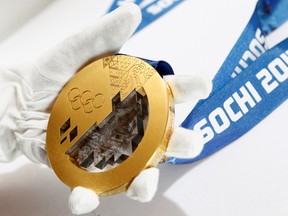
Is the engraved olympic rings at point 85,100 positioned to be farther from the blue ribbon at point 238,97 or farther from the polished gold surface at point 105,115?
the blue ribbon at point 238,97

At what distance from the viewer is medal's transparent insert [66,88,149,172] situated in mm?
477

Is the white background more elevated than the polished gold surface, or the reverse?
the polished gold surface

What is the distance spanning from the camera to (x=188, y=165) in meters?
0.58

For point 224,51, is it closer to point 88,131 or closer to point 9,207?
point 88,131

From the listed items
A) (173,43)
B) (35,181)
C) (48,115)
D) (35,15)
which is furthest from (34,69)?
(35,15)

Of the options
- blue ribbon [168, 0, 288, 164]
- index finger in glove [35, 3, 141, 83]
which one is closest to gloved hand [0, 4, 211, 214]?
index finger in glove [35, 3, 141, 83]

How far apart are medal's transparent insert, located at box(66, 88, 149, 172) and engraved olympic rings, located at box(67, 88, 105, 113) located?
0.02 m

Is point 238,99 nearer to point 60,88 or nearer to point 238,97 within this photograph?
point 238,97

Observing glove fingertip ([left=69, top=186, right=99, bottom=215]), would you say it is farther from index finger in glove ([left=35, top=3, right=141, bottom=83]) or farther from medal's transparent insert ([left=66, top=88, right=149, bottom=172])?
index finger in glove ([left=35, top=3, right=141, bottom=83])

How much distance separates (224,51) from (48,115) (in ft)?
1.04

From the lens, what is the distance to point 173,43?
773mm

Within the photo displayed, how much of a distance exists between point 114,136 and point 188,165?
5.4 inches

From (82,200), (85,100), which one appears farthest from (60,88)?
(82,200)

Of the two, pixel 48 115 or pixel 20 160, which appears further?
pixel 20 160
